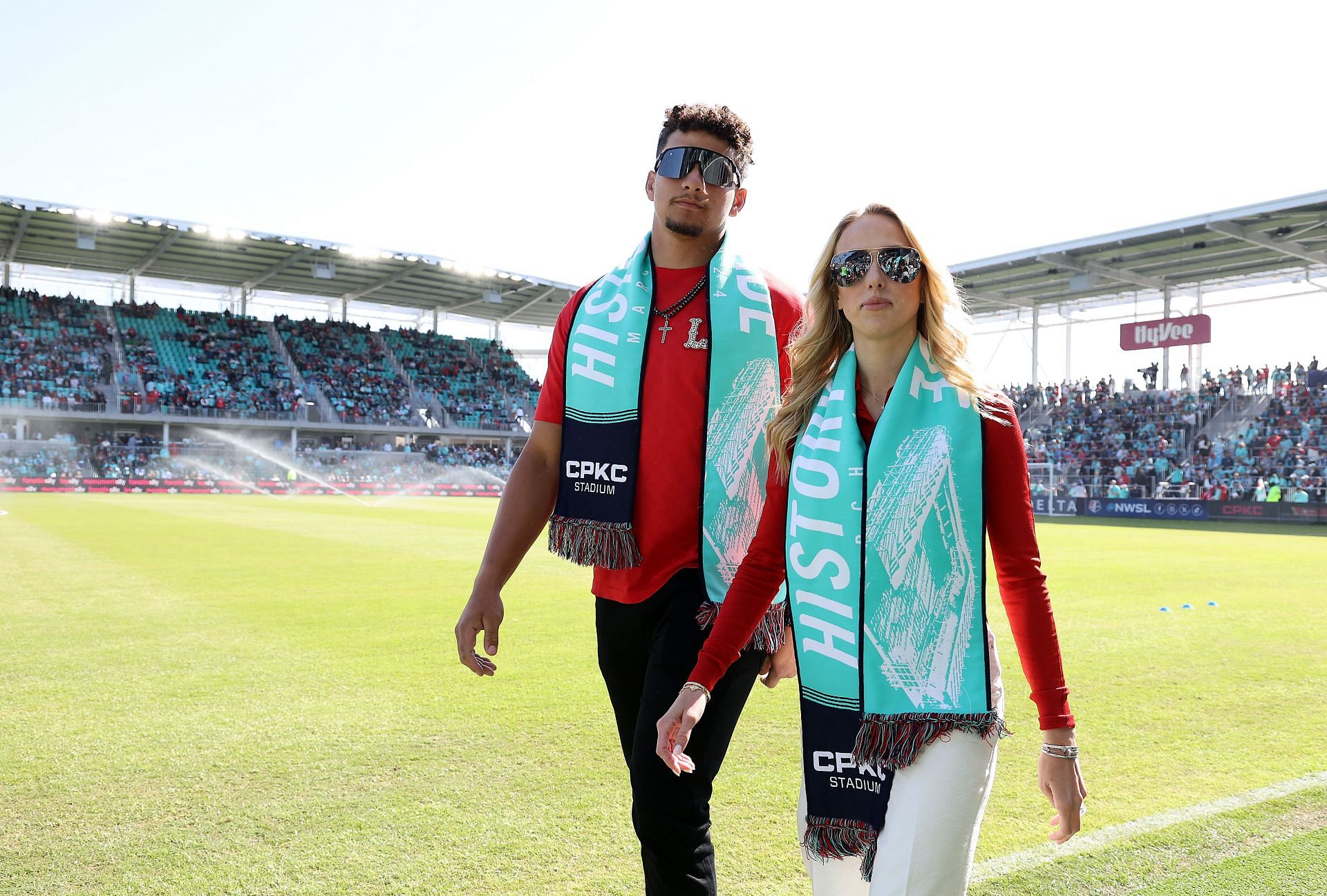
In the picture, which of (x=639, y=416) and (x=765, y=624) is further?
(x=639, y=416)

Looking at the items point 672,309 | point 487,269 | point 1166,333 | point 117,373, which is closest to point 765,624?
point 672,309

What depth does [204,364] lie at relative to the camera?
47.3 metres

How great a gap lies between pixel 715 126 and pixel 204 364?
165 ft

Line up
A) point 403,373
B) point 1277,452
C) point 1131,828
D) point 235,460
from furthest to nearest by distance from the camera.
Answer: point 403,373, point 235,460, point 1277,452, point 1131,828

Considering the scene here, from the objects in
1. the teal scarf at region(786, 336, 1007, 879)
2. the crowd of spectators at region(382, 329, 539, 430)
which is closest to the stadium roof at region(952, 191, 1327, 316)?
the teal scarf at region(786, 336, 1007, 879)

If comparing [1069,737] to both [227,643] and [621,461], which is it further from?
[227,643]

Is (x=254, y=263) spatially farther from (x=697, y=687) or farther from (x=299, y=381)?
(x=697, y=687)

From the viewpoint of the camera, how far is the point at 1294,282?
3500 cm

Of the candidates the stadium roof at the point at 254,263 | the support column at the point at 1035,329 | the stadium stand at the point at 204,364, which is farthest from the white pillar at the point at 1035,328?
the stadium stand at the point at 204,364

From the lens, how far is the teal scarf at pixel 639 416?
8.51 ft

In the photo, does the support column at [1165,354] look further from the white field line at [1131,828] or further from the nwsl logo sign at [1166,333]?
the white field line at [1131,828]

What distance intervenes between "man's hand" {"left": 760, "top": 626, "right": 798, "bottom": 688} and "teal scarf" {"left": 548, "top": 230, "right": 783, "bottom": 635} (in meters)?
0.11

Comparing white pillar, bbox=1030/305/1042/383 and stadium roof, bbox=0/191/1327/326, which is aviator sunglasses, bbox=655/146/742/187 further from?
white pillar, bbox=1030/305/1042/383

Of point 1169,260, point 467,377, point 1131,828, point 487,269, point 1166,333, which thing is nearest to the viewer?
point 1131,828
